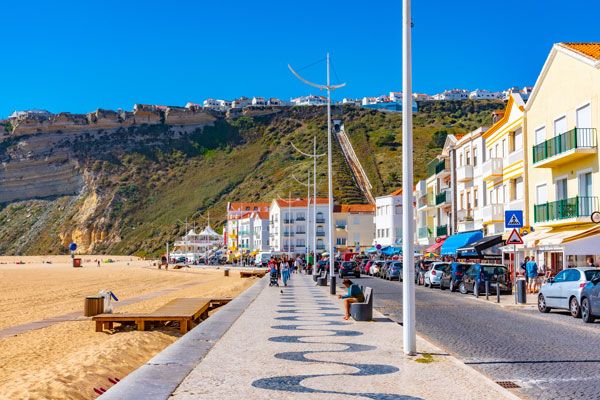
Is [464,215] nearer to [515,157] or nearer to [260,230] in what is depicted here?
[515,157]

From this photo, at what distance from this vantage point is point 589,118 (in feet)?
104

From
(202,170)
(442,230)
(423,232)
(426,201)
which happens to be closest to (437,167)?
(442,230)

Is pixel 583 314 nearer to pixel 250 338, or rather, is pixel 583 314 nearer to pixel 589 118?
pixel 250 338

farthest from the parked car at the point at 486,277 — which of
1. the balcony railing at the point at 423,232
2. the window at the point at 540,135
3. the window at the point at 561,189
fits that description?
the balcony railing at the point at 423,232

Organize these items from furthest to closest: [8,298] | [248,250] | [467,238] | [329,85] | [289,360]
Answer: [248,250]
[467,238]
[329,85]
[8,298]
[289,360]

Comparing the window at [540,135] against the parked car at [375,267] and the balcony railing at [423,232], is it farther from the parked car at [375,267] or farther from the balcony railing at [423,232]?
the balcony railing at [423,232]

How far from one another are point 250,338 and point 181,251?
122 metres

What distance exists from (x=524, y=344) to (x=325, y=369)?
5.53 meters

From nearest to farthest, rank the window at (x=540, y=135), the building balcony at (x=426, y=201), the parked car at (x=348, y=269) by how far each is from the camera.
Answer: the window at (x=540, y=135) → the parked car at (x=348, y=269) → the building balcony at (x=426, y=201)

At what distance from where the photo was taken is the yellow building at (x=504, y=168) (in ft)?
135

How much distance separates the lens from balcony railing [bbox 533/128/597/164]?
102ft

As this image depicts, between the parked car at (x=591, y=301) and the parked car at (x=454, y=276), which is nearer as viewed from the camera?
the parked car at (x=591, y=301)

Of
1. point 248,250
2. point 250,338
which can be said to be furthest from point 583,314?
point 248,250

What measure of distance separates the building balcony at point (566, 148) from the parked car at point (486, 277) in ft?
18.4
